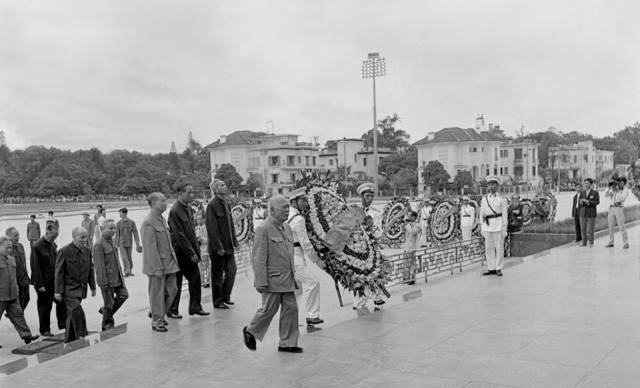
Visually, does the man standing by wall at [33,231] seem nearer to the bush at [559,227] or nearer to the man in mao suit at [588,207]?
the bush at [559,227]

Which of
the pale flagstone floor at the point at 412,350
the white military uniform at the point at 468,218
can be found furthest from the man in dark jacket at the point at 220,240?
the white military uniform at the point at 468,218

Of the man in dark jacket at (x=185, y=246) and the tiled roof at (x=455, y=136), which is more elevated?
the tiled roof at (x=455, y=136)

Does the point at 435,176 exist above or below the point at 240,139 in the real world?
below

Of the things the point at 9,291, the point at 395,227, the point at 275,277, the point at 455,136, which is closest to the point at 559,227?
the point at 395,227

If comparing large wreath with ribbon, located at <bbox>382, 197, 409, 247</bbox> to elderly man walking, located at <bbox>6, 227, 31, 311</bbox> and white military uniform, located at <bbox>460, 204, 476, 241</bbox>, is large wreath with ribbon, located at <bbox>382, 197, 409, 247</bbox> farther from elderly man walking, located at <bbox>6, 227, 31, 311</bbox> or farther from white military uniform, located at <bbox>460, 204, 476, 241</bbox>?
elderly man walking, located at <bbox>6, 227, 31, 311</bbox>

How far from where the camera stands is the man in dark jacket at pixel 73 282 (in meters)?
6.55

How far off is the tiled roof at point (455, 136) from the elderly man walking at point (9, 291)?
61.8m

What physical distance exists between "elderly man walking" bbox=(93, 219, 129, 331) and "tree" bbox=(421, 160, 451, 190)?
53.6 meters

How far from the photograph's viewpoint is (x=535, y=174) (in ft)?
244

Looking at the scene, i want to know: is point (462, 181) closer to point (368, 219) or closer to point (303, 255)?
point (368, 219)

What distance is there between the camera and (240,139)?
71.3m

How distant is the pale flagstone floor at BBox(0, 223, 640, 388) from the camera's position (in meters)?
4.75

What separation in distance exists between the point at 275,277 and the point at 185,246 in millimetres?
2089

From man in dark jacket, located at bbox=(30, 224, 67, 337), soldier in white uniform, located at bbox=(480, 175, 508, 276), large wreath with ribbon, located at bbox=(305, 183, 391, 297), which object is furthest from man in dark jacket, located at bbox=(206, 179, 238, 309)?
soldier in white uniform, located at bbox=(480, 175, 508, 276)
